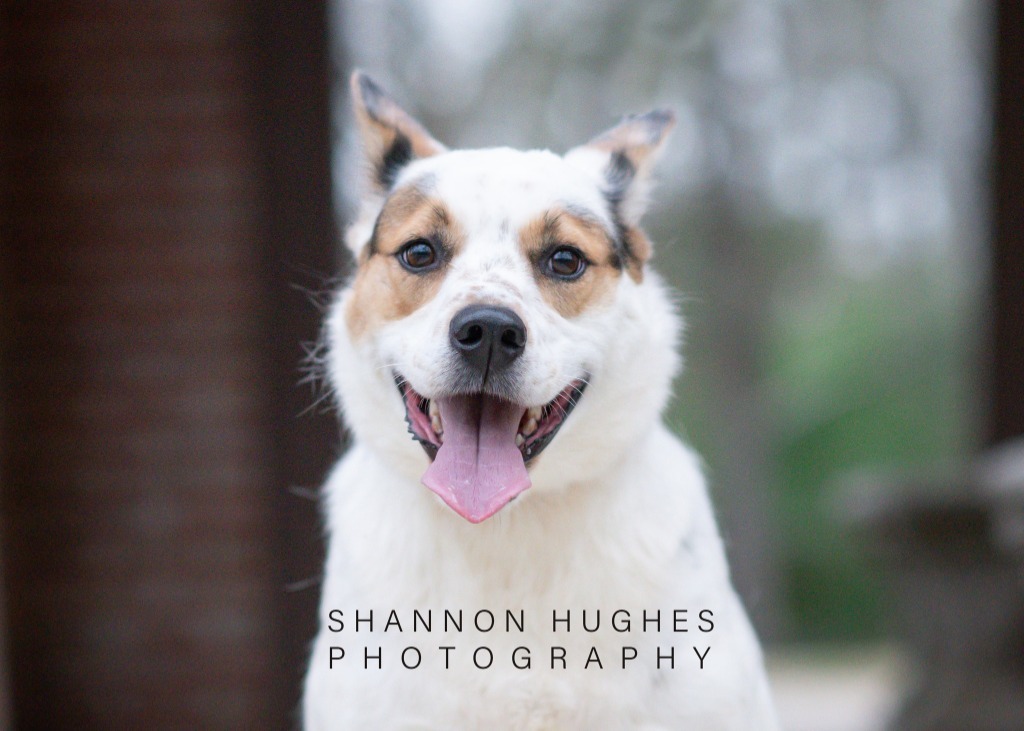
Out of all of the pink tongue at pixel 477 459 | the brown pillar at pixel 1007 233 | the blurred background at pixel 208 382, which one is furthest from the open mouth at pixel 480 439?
the brown pillar at pixel 1007 233

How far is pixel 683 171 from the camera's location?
819 centimetres

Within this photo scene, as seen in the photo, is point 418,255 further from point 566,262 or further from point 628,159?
point 628,159

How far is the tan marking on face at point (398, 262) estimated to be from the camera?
7.26ft

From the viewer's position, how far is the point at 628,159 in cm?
241

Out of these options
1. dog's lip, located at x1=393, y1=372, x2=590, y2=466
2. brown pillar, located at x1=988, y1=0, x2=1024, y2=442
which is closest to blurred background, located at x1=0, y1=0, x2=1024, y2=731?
brown pillar, located at x1=988, y1=0, x2=1024, y2=442

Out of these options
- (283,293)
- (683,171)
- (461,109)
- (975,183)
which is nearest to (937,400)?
(683,171)

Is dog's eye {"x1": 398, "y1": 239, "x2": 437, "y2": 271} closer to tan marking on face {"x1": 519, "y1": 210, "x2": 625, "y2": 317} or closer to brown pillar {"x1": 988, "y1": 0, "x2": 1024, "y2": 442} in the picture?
tan marking on face {"x1": 519, "y1": 210, "x2": 625, "y2": 317}

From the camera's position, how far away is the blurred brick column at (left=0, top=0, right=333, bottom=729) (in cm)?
532

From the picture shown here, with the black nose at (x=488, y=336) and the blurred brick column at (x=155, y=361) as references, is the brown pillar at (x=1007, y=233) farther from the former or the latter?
the black nose at (x=488, y=336)

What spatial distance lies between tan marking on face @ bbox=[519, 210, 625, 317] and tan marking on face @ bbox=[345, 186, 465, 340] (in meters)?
0.15

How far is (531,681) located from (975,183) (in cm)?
484

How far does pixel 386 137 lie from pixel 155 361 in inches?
135

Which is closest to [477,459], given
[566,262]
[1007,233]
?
[566,262]

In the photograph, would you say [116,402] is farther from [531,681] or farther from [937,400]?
[937,400]
